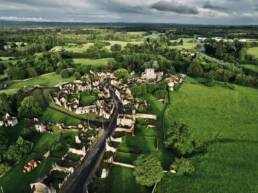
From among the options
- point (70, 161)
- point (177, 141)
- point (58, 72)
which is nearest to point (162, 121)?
point (177, 141)

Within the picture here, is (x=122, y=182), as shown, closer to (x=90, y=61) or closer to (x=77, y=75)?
(x=77, y=75)

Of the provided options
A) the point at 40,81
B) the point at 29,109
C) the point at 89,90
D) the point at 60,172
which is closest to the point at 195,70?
the point at 89,90

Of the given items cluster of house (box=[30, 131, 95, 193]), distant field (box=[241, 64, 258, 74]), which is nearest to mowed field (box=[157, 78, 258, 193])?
cluster of house (box=[30, 131, 95, 193])

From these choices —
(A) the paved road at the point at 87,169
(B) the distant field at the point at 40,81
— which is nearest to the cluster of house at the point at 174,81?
(A) the paved road at the point at 87,169

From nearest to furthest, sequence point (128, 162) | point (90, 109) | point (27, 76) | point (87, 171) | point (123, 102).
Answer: point (87, 171) < point (128, 162) < point (90, 109) < point (123, 102) < point (27, 76)

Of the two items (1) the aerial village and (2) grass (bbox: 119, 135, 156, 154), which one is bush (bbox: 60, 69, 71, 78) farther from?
(2) grass (bbox: 119, 135, 156, 154)

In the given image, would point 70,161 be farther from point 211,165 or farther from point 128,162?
point 211,165
